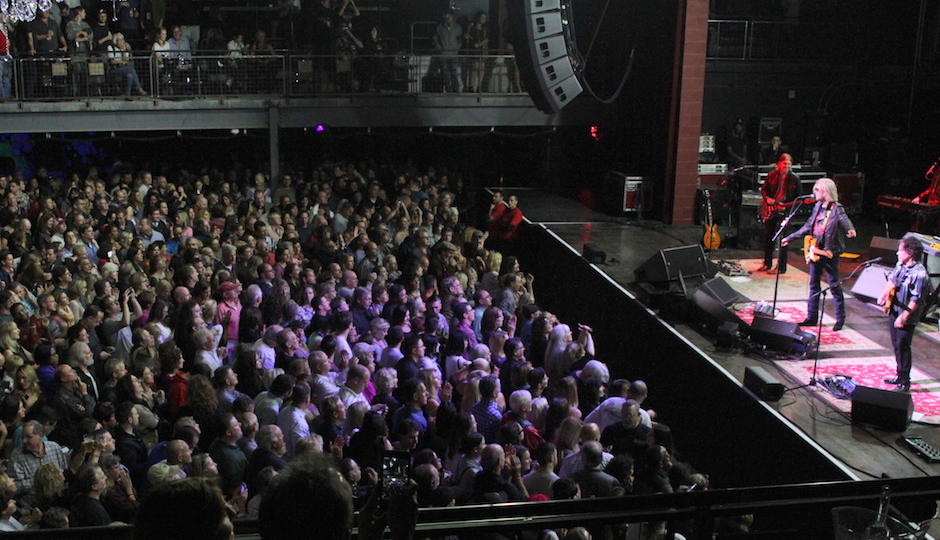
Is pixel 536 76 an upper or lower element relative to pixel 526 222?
upper

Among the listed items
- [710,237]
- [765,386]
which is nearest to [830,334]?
[765,386]

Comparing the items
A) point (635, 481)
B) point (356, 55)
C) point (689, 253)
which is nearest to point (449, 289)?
point (689, 253)

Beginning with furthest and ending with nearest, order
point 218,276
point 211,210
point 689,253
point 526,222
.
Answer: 1. point 526,222
2. point 211,210
3. point 689,253
4. point 218,276

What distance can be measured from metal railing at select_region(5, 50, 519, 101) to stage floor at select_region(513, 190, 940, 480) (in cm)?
244

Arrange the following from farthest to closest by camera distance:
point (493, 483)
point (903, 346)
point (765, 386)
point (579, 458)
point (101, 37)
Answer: point (101, 37) → point (903, 346) → point (765, 386) → point (579, 458) → point (493, 483)

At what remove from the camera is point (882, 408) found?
20.8 ft

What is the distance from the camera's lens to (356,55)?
1423 cm

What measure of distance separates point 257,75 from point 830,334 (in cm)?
958

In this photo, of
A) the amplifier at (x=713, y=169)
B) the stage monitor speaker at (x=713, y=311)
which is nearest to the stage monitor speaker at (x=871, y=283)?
the stage monitor speaker at (x=713, y=311)

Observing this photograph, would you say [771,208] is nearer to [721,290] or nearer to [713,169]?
[721,290]

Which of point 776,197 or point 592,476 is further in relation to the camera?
point 776,197

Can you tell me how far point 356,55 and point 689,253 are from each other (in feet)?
23.1

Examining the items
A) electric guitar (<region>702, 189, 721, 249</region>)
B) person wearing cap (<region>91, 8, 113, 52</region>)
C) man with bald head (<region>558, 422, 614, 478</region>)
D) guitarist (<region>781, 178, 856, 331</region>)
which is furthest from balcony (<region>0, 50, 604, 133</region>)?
man with bald head (<region>558, 422, 614, 478</region>)

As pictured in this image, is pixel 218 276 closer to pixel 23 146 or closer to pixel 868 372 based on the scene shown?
pixel 868 372
